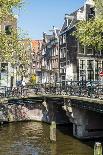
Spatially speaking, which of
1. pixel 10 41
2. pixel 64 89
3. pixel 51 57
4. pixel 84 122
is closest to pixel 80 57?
pixel 51 57

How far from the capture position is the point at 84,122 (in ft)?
124

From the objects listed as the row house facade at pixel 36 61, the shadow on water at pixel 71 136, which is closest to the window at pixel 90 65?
the shadow on water at pixel 71 136

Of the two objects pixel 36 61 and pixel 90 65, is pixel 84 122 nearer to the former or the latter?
pixel 90 65

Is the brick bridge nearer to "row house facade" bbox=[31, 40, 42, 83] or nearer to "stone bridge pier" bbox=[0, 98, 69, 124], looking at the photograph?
"stone bridge pier" bbox=[0, 98, 69, 124]

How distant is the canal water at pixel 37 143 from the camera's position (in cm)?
3193

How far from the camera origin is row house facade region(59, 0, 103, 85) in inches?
2574

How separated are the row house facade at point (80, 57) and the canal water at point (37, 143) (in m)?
20.3

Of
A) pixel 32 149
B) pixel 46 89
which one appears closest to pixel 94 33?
pixel 46 89

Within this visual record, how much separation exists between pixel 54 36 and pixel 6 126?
129 feet

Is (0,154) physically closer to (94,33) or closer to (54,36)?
(94,33)

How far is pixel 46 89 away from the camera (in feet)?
155

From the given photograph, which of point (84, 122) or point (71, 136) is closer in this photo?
point (84, 122)

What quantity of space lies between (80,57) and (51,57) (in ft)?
64.7

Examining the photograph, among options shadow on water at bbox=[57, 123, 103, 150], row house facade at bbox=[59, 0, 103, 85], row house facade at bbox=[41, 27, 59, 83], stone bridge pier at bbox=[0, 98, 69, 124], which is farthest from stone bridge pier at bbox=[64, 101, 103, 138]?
row house facade at bbox=[41, 27, 59, 83]
